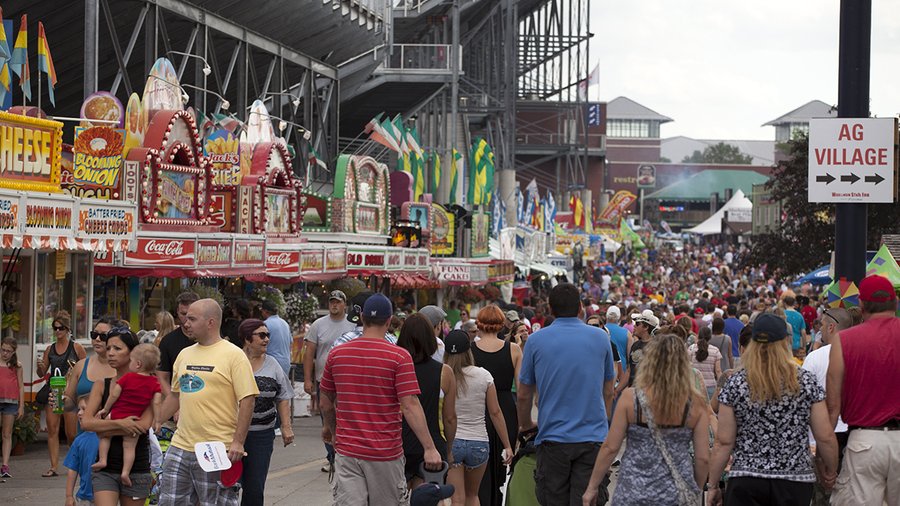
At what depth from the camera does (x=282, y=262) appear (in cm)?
2283

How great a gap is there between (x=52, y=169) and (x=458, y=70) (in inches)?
1462

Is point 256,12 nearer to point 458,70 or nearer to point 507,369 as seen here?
point 458,70

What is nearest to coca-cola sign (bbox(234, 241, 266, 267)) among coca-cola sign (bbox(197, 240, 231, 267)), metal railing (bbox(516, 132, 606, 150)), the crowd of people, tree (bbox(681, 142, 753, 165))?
coca-cola sign (bbox(197, 240, 231, 267))

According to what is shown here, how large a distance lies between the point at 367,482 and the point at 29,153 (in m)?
8.70

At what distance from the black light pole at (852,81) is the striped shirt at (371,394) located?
270 inches

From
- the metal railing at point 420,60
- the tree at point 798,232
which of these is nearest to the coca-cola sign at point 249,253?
the tree at point 798,232

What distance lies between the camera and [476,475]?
951cm

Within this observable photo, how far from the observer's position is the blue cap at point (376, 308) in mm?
7879

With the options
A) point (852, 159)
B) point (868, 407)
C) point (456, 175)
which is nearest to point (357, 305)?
point (868, 407)

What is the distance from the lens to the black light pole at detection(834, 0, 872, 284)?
528 inches

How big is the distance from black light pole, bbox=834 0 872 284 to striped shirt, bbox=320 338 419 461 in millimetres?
6851

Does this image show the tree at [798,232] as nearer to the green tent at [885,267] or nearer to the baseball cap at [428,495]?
the green tent at [885,267]

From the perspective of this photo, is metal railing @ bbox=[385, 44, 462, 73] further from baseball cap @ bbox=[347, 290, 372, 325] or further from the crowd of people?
the crowd of people

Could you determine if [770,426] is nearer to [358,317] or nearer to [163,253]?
[358,317]
